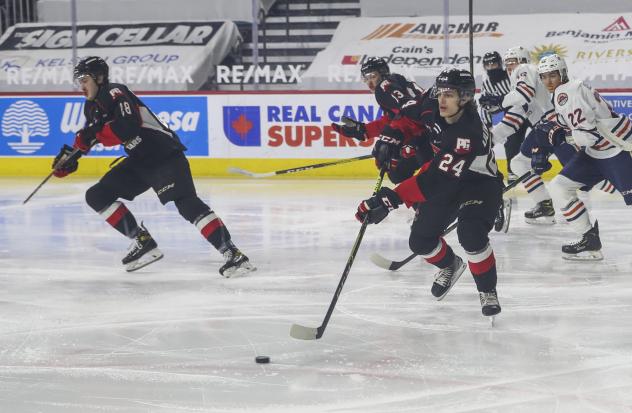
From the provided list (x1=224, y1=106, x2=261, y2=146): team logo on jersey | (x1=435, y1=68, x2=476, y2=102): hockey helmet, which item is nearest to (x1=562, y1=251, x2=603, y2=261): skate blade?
(x1=435, y1=68, x2=476, y2=102): hockey helmet

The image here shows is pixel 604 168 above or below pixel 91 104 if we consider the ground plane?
below

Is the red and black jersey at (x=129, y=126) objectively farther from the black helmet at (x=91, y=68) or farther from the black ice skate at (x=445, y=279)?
the black ice skate at (x=445, y=279)

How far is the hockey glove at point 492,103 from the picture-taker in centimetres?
652

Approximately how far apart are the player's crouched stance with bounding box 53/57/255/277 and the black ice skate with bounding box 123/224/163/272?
5.5 inches

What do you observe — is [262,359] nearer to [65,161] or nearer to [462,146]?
[462,146]

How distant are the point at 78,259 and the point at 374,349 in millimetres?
2427

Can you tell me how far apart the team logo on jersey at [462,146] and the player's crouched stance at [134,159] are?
1.56 metres

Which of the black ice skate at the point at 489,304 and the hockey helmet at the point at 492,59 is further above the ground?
the hockey helmet at the point at 492,59

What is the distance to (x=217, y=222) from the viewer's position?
16.2ft

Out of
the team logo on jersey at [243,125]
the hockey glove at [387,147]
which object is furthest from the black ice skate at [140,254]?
the team logo on jersey at [243,125]

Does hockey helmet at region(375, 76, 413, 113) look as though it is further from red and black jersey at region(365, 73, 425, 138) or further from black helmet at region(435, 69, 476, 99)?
black helmet at region(435, 69, 476, 99)

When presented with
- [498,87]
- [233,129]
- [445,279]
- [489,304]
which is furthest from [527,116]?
[233,129]

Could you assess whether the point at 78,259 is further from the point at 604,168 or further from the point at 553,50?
the point at 553,50

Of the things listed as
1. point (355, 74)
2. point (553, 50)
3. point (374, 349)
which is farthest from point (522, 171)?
point (553, 50)
